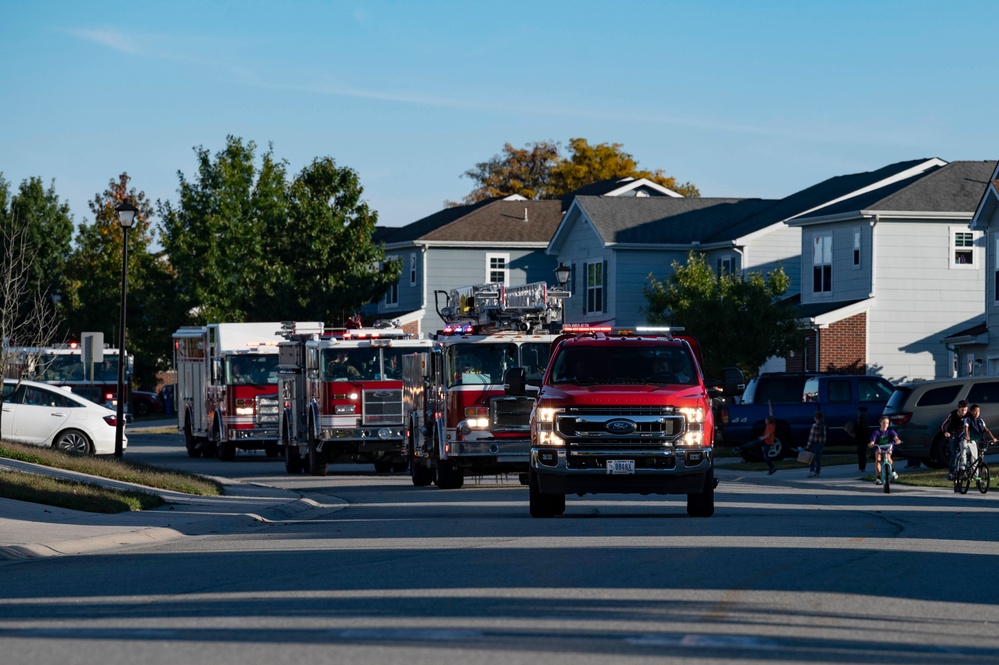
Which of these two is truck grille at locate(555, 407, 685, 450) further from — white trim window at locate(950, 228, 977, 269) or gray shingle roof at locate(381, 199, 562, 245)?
gray shingle roof at locate(381, 199, 562, 245)

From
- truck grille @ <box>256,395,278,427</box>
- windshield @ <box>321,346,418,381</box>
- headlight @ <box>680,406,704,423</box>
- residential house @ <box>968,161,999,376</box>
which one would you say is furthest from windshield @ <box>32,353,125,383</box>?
headlight @ <box>680,406,704,423</box>

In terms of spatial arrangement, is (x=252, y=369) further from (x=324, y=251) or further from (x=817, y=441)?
(x=324, y=251)

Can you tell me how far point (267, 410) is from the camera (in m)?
38.7

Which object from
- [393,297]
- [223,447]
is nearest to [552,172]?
[393,297]

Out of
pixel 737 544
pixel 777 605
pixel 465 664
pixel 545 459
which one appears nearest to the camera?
pixel 465 664

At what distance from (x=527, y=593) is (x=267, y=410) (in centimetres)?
2732

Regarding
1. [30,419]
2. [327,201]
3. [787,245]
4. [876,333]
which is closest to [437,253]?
[327,201]

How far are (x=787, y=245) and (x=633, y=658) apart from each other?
4976cm

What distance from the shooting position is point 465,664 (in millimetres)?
8703

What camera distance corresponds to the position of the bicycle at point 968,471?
27422 mm

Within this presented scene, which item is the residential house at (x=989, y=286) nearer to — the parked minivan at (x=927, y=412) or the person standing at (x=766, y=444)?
the person standing at (x=766, y=444)

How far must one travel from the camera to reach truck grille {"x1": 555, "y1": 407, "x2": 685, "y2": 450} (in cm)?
1964

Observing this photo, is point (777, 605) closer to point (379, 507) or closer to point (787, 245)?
point (379, 507)

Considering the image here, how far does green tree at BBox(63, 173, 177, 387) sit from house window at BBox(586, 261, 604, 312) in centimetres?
1550
